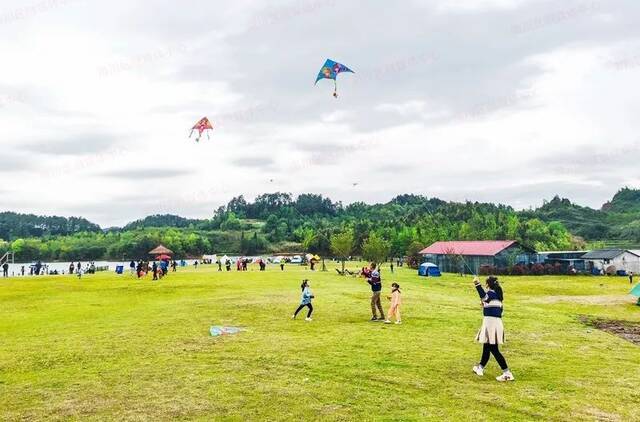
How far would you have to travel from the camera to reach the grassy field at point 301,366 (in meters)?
13.0

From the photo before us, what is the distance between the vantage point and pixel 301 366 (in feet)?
56.5

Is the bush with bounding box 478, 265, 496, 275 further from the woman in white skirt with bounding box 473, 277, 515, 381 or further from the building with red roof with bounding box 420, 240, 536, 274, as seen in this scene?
the woman in white skirt with bounding box 473, 277, 515, 381

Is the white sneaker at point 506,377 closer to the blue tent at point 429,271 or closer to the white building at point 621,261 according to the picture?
the blue tent at point 429,271

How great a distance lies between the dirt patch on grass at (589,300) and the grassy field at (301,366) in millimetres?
9443

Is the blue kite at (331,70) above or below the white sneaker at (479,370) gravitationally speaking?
above

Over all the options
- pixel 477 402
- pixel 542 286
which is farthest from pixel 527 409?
pixel 542 286

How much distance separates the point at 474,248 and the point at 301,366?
3180 inches

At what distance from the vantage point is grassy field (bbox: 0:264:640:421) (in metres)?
13.0

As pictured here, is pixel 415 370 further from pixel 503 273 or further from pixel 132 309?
pixel 503 273

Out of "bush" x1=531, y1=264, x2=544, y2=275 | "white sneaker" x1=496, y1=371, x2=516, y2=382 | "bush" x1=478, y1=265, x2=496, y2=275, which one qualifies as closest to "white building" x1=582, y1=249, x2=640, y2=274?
"bush" x1=531, y1=264, x2=544, y2=275

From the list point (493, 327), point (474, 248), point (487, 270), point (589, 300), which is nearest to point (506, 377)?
point (493, 327)

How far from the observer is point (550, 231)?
152m

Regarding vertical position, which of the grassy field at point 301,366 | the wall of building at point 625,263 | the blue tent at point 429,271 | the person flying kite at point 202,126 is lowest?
the grassy field at point 301,366

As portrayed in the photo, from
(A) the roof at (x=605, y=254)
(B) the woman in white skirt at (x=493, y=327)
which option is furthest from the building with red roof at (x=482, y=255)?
(B) the woman in white skirt at (x=493, y=327)
